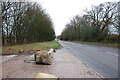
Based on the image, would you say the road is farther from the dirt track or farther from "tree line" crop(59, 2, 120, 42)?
"tree line" crop(59, 2, 120, 42)

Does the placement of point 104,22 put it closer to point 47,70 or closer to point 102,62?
point 102,62

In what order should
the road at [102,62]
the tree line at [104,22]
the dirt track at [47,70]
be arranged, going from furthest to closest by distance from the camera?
the tree line at [104,22] → the road at [102,62] → the dirt track at [47,70]

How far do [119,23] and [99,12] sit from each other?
34.3ft

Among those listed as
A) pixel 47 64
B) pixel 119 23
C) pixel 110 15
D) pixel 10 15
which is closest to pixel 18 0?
pixel 10 15

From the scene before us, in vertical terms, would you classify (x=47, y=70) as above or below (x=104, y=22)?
below

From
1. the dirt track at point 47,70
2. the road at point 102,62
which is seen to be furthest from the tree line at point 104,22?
the dirt track at point 47,70

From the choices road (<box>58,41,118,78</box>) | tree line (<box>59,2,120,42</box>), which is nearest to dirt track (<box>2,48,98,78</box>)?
road (<box>58,41,118,78</box>)

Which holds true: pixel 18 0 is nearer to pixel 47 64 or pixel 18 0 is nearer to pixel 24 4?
pixel 24 4

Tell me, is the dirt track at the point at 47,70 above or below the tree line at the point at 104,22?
below

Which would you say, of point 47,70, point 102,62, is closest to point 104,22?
point 102,62

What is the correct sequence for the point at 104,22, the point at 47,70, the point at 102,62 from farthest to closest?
the point at 104,22 → the point at 102,62 → the point at 47,70

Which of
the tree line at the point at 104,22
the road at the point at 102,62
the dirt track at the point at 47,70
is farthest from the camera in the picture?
the tree line at the point at 104,22

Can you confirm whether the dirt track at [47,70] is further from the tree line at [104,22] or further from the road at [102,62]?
the tree line at [104,22]

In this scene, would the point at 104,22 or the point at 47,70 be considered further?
the point at 104,22
